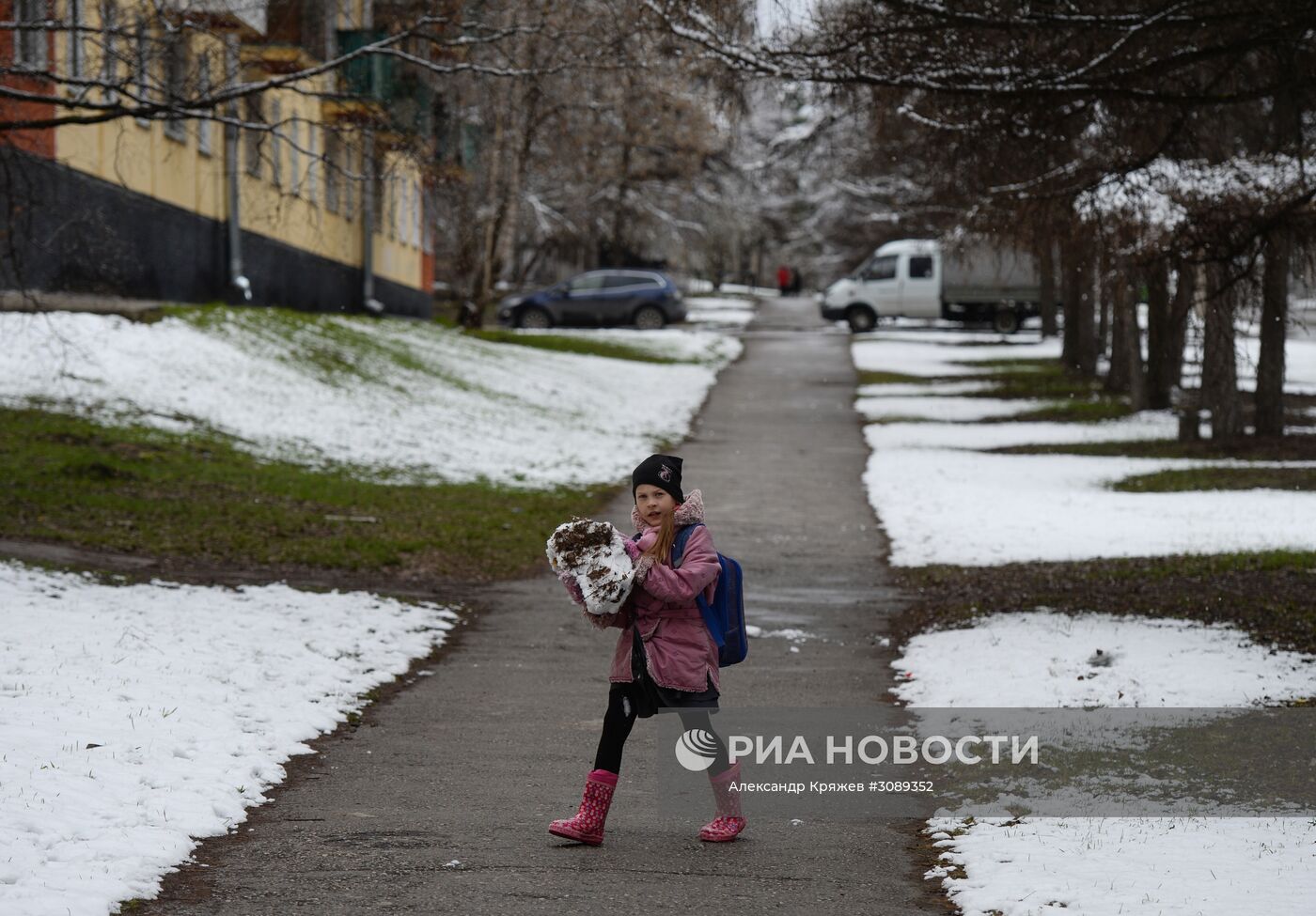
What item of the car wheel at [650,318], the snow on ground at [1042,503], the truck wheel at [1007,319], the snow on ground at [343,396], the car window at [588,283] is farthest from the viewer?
the truck wheel at [1007,319]

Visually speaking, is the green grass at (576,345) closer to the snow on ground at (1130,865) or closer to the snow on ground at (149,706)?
the snow on ground at (149,706)

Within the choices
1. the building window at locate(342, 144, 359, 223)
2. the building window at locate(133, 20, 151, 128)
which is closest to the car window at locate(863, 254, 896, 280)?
the building window at locate(342, 144, 359, 223)

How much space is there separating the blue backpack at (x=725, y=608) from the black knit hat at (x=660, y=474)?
0.57 ft

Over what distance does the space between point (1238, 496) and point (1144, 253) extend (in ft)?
22.8

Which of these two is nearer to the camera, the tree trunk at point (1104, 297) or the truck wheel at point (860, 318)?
the tree trunk at point (1104, 297)

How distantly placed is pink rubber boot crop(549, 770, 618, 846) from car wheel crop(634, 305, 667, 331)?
44.9 metres

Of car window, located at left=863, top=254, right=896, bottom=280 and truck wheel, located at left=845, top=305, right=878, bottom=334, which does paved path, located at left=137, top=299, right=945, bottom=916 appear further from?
car window, located at left=863, top=254, right=896, bottom=280

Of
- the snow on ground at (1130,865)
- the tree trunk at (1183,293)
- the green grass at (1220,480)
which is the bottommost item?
the green grass at (1220,480)

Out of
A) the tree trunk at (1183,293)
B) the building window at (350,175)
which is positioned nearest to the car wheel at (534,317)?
the tree trunk at (1183,293)

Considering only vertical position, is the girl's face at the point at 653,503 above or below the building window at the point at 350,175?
below

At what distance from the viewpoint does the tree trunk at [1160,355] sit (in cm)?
2548

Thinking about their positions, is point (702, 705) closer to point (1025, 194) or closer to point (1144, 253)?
point (1025, 194)

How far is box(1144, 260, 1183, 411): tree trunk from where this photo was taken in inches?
1003

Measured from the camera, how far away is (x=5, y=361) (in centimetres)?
1948
